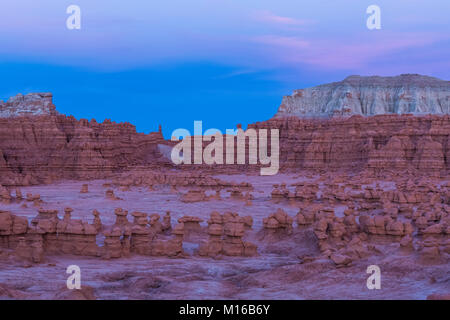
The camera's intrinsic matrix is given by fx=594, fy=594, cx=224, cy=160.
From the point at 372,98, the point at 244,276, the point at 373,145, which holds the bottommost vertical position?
the point at 244,276

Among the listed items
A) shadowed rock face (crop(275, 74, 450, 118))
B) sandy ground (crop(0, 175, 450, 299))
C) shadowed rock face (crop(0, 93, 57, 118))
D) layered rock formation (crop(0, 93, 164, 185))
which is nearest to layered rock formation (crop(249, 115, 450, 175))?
shadowed rock face (crop(275, 74, 450, 118))

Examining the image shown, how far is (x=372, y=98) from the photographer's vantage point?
64.2 m

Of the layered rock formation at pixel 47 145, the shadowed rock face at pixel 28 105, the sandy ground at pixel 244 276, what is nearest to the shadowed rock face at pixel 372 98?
the layered rock formation at pixel 47 145

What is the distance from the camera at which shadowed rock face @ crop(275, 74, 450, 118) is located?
6166 centimetres

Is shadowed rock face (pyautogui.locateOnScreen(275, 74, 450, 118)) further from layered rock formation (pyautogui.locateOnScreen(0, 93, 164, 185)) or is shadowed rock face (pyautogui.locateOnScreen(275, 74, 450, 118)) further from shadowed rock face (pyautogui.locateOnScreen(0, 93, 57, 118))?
shadowed rock face (pyautogui.locateOnScreen(0, 93, 57, 118))

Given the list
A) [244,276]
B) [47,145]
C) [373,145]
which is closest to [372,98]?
[373,145]

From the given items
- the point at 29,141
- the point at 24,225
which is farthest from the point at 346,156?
the point at 24,225

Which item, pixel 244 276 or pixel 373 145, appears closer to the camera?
pixel 244 276

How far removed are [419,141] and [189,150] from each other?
77.4 ft

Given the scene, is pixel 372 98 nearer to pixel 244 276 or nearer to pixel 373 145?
pixel 373 145

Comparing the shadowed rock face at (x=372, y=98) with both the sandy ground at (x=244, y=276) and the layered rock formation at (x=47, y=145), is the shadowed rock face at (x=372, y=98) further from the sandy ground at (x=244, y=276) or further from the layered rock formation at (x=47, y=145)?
the sandy ground at (x=244, y=276)

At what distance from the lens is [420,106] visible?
61.0m

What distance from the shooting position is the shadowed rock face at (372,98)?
6166 cm

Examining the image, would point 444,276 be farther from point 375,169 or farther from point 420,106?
point 420,106
